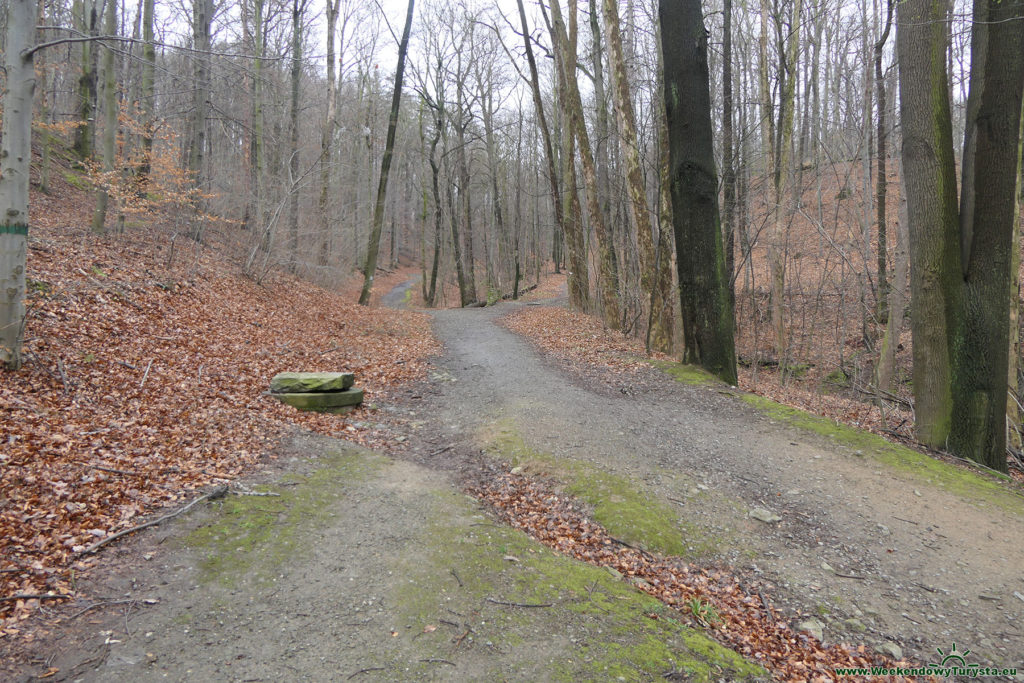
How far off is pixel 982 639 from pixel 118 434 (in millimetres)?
6997

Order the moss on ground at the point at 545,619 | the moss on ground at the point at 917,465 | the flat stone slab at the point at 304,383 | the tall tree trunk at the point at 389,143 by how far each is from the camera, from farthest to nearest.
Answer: the tall tree trunk at the point at 389,143 → the flat stone slab at the point at 304,383 → the moss on ground at the point at 917,465 → the moss on ground at the point at 545,619

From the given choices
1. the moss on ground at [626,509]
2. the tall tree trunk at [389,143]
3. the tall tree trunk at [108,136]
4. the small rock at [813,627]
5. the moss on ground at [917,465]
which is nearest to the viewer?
the small rock at [813,627]

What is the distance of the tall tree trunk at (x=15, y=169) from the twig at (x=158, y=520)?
10.4 feet

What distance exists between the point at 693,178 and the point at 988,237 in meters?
3.62

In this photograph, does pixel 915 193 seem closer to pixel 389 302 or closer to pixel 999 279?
pixel 999 279

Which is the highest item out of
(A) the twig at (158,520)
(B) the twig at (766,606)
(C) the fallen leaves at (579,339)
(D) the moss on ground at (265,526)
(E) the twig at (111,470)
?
(C) the fallen leaves at (579,339)

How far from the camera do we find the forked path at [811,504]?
3.79 m

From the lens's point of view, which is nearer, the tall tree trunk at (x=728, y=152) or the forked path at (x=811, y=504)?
the forked path at (x=811, y=504)

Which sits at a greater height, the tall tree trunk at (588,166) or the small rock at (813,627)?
the tall tree trunk at (588,166)

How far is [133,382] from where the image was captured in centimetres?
657

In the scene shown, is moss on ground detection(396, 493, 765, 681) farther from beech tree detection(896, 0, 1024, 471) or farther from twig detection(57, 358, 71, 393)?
beech tree detection(896, 0, 1024, 471)

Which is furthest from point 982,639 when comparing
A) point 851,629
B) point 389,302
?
point 389,302

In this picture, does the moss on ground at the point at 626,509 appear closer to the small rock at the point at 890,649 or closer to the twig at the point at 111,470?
the small rock at the point at 890,649

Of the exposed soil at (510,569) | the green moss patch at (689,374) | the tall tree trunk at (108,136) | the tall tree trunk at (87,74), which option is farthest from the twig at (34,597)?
the tall tree trunk at (87,74)
